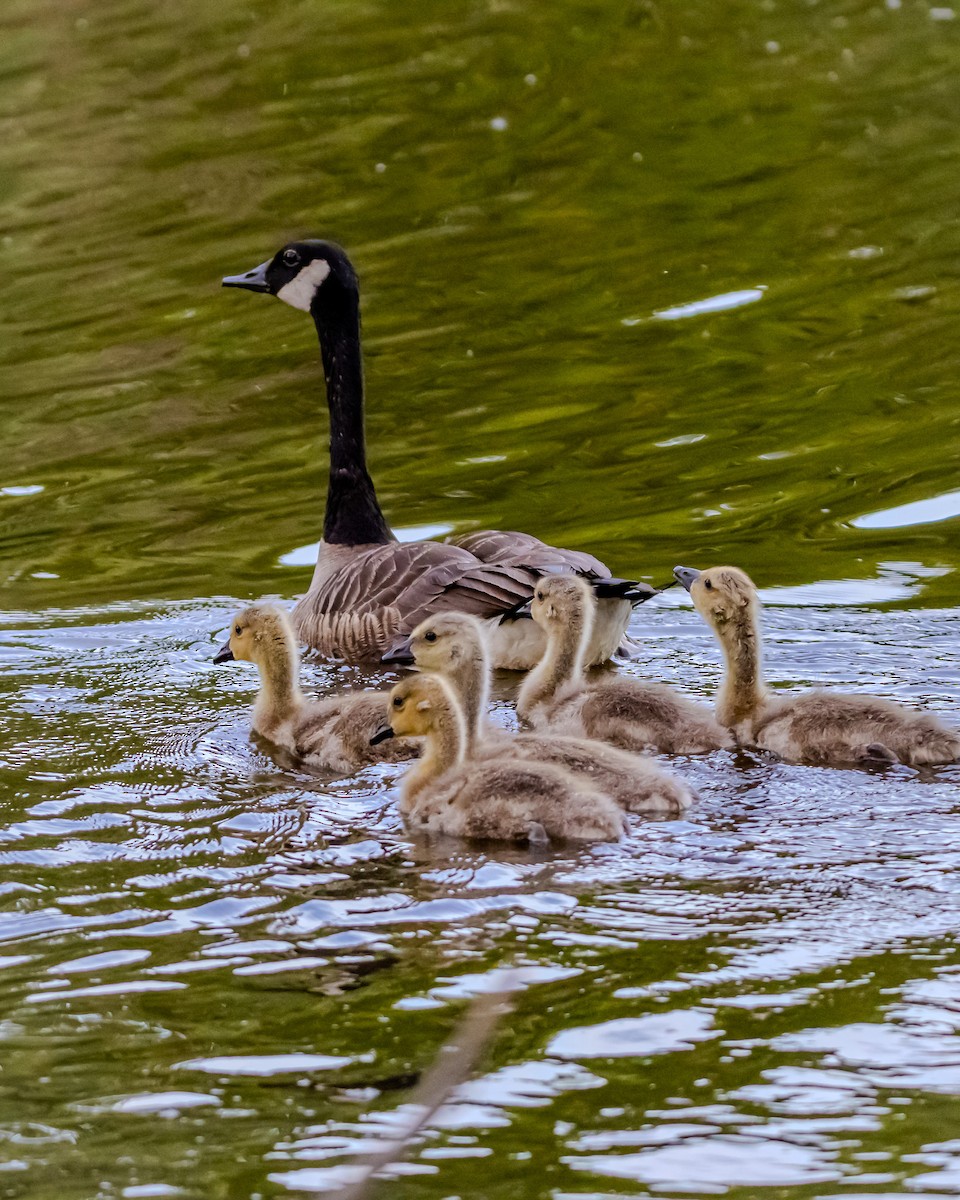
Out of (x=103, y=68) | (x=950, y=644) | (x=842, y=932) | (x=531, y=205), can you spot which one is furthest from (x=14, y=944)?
(x=103, y=68)

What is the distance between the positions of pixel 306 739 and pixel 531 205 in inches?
464

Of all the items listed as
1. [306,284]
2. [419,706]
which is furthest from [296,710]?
[306,284]

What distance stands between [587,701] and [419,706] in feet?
3.46

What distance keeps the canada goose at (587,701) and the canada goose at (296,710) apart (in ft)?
2.33

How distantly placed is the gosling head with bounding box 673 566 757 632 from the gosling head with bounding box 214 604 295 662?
5.79ft

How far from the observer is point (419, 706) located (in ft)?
24.0

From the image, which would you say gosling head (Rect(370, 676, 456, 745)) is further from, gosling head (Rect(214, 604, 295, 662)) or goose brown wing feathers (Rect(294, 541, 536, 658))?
goose brown wing feathers (Rect(294, 541, 536, 658))

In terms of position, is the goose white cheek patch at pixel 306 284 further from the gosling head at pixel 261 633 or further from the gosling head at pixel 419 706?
the gosling head at pixel 419 706

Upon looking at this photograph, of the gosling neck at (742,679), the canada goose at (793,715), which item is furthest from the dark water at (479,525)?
the gosling neck at (742,679)

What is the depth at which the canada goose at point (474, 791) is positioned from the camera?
6.68 metres

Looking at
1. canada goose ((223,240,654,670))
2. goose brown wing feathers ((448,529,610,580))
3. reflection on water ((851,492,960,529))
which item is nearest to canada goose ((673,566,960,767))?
canada goose ((223,240,654,670))

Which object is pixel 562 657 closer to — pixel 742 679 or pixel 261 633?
pixel 742 679

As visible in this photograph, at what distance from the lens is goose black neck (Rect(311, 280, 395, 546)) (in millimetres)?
11102

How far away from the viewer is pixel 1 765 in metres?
8.20
